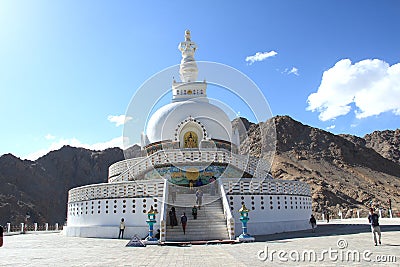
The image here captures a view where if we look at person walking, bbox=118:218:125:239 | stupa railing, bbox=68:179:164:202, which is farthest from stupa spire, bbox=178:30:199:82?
person walking, bbox=118:218:125:239

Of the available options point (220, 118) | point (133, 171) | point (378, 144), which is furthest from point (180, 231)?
point (378, 144)

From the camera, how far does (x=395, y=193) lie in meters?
74.9

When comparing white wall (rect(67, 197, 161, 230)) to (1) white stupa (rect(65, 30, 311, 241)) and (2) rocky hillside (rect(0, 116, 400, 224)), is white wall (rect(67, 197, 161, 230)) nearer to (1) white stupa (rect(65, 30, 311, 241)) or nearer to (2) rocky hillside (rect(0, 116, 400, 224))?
(1) white stupa (rect(65, 30, 311, 241))

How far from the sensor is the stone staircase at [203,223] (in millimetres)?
16891

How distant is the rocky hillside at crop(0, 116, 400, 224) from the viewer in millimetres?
71250

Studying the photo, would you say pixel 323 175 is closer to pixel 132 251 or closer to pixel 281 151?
pixel 281 151

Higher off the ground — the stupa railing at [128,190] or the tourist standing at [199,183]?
the tourist standing at [199,183]

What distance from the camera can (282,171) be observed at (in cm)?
7881

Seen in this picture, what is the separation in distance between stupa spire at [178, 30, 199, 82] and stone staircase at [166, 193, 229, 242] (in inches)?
587

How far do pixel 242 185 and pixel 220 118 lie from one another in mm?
10251

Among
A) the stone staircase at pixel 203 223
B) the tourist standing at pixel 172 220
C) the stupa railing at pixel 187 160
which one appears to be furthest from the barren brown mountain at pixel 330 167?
the tourist standing at pixel 172 220

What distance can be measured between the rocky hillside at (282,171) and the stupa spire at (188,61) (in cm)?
3151

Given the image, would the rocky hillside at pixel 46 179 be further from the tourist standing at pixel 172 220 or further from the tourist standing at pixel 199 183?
the tourist standing at pixel 172 220
